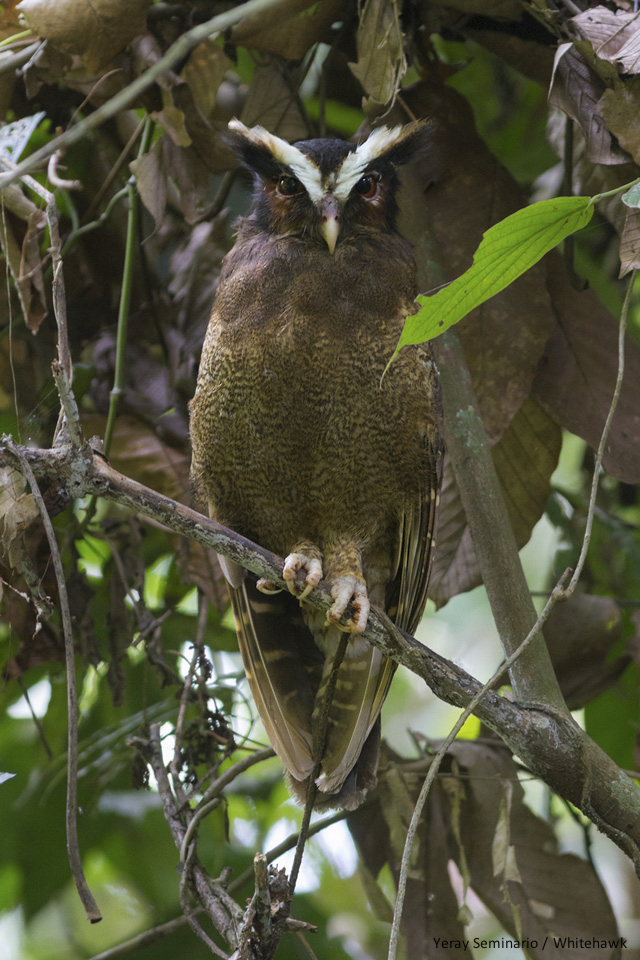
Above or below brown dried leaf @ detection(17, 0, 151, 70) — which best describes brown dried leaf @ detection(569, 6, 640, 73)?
below

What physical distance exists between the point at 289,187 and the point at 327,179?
11 cm

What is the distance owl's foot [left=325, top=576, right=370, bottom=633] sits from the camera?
1.77 m

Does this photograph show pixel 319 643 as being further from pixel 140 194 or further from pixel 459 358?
pixel 140 194

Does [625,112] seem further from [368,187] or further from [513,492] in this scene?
[513,492]

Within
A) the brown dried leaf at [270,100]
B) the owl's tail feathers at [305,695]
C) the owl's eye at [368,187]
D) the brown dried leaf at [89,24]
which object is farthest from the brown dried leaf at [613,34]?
the owl's tail feathers at [305,695]

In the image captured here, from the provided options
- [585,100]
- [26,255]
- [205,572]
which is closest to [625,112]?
[585,100]

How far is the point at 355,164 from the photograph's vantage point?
6.42 feet

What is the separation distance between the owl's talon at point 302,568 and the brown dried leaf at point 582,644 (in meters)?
0.74

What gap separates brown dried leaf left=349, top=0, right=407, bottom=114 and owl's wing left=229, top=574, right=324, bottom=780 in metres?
1.18

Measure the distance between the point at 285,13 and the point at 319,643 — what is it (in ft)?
5.01

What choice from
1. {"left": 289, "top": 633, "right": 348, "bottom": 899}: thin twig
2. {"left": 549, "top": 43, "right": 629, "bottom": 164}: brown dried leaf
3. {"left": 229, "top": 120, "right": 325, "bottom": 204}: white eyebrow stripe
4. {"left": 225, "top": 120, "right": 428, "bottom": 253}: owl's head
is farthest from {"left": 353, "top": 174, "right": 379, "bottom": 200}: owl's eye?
{"left": 289, "top": 633, "right": 348, "bottom": 899}: thin twig

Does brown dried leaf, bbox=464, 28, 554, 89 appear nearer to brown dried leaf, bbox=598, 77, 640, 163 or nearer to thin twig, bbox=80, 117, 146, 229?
brown dried leaf, bbox=598, 77, 640, 163

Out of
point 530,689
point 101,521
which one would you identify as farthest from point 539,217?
point 101,521

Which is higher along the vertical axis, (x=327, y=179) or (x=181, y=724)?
(x=327, y=179)
